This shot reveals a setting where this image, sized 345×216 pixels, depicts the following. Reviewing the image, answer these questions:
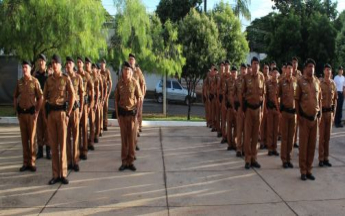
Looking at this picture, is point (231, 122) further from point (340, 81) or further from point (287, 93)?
point (340, 81)

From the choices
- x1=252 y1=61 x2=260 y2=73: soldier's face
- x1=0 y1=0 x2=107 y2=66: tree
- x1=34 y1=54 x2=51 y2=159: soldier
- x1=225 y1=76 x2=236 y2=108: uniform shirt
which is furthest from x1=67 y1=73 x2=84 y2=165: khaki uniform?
x1=0 y1=0 x2=107 y2=66: tree

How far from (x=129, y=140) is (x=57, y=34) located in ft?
20.7

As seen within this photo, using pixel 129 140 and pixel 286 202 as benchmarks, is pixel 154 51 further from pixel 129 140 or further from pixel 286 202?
pixel 286 202

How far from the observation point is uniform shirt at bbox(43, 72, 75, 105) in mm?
6641

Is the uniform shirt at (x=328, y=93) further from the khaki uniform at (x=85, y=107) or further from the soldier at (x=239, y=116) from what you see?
the khaki uniform at (x=85, y=107)

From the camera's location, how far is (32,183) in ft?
21.7

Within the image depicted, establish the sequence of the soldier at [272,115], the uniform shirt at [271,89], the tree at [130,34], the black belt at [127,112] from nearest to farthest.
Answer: the black belt at [127,112], the soldier at [272,115], the uniform shirt at [271,89], the tree at [130,34]

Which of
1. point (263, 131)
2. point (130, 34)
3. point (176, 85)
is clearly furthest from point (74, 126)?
point (176, 85)

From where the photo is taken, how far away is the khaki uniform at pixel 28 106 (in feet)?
23.7

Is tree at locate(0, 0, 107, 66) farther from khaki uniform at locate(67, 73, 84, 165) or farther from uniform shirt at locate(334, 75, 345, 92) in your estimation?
uniform shirt at locate(334, 75, 345, 92)

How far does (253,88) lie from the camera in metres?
7.71

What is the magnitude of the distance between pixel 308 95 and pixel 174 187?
2922 millimetres

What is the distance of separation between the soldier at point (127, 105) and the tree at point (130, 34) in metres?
8.13

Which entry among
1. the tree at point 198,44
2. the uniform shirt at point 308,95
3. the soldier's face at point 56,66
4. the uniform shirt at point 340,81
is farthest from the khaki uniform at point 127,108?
the tree at point 198,44
